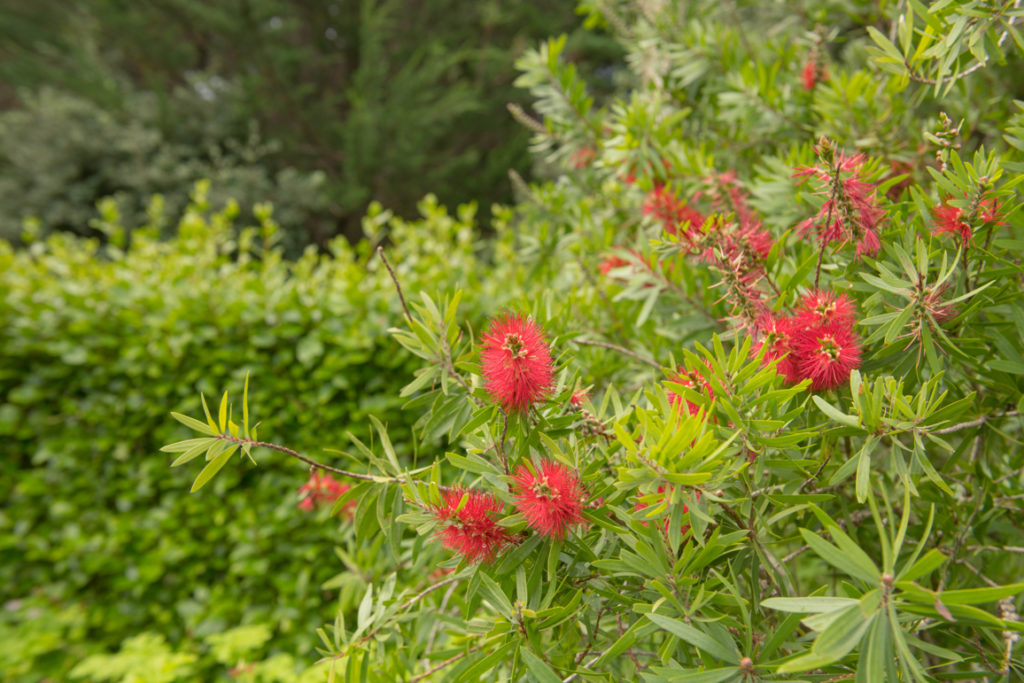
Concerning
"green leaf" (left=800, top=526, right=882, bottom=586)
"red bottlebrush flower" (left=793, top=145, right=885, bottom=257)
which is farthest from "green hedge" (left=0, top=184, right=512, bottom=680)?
"green leaf" (left=800, top=526, right=882, bottom=586)

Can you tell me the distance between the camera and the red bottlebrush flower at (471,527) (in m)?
0.74

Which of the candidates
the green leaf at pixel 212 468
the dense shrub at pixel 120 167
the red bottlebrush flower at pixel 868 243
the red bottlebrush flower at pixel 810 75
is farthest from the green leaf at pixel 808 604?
the dense shrub at pixel 120 167

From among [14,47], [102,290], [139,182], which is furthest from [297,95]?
[102,290]

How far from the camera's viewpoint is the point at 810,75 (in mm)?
1522

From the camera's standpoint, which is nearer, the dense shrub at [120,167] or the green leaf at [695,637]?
the green leaf at [695,637]

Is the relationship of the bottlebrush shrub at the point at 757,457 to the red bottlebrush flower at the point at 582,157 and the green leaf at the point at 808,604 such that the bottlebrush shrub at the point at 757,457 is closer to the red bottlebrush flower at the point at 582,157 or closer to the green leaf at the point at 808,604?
the green leaf at the point at 808,604

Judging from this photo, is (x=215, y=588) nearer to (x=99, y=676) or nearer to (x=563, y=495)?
(x=99, y=676)

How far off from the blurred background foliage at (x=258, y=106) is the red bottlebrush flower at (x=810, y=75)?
528cm

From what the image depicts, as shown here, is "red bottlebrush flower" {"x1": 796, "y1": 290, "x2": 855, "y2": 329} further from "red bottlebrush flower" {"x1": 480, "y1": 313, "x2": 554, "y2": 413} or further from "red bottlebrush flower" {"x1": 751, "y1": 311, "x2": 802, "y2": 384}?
"red bottlebrush flower" {"x1": 480, "y1": 313, "x2": 554, "y2": 413}

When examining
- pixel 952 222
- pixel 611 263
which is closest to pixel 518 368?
pixel 952 222

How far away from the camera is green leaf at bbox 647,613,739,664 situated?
2.03 ft

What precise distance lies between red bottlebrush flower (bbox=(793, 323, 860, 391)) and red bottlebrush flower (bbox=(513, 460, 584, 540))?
0.37 meters

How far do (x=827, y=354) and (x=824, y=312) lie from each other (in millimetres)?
64

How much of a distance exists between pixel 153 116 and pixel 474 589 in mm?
7508
